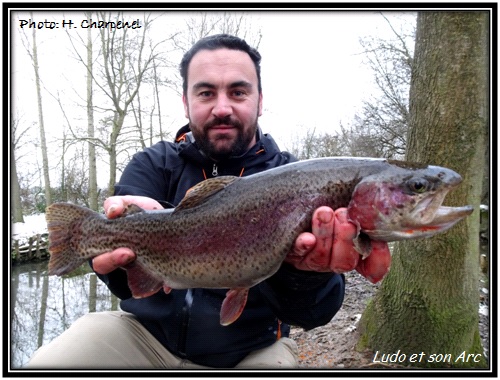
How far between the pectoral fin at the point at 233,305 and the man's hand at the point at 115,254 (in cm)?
70

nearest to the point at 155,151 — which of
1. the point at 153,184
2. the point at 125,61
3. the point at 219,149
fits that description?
the point at 153,184

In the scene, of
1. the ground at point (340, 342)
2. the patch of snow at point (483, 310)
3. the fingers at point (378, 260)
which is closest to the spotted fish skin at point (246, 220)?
the fingers at point (378, 260)

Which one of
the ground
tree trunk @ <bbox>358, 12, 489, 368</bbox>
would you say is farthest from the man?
the ground

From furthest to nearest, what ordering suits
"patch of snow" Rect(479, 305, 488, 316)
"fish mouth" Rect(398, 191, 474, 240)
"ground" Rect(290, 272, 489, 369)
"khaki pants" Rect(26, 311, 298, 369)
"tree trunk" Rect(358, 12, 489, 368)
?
1. "patch of snow" Rect(479, 305, 488, 316)
2. "ground" Rect(290, 272, 489, 369)
3. "tree trunk" Rect(358, 12, 489, 368)
4. "khaki pants" Rect(26, 311, 298, 369)
5. "fish mouth" Rect(398, 191, 474, 240)

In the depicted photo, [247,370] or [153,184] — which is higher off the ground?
[153,184]

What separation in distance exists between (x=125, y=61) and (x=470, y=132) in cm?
1729

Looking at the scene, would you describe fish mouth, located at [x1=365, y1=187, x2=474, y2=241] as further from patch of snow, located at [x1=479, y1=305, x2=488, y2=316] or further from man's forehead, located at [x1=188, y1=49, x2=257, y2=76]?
patch of snow, located at [x1=479, y1=305, x2=488, y2=316]

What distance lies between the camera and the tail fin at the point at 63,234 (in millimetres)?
2676

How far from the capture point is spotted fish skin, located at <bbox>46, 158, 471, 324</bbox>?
2.23 meters

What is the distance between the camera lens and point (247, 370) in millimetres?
2859

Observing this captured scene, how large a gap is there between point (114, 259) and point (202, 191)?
2.44 feet

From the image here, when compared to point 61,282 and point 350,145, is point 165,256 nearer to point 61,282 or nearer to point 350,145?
point 61,282

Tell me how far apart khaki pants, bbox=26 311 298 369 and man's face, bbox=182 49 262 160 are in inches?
64.1

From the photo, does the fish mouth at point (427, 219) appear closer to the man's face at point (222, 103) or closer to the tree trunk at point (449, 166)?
the man's face at point (222, 103)
